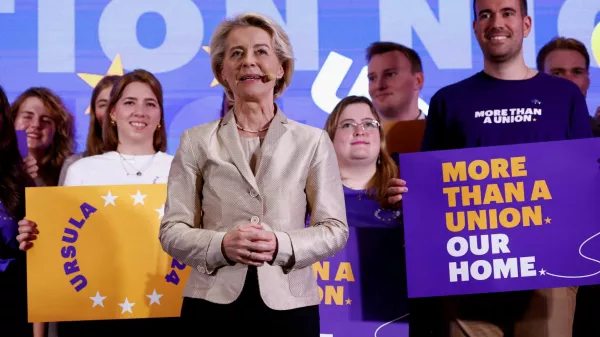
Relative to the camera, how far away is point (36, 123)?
3.99m

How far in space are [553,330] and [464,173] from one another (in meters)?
0.67

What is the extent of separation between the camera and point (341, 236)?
6.81ft

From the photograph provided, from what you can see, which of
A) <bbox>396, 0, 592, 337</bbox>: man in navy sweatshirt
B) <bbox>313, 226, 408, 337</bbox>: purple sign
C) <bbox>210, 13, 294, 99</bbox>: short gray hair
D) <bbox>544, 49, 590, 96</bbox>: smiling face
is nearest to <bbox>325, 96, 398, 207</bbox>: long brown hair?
<bbox>313, 226, 408, 337</bbox>: purple sign

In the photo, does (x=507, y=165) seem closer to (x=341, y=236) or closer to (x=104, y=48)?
(x=341, y=236)

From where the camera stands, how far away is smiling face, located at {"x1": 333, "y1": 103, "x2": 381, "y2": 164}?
353 cm

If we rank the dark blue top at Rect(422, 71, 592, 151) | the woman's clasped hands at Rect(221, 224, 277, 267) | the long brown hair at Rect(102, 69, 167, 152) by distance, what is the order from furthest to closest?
1. the long brown hair at Rect(102, 69, 167, 152)
2. the dark blue top at Rect(422, 71, 592, 151)
3. the woman's clasped hands at Rect(221, 224, 277, 267)

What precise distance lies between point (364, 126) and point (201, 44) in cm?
123

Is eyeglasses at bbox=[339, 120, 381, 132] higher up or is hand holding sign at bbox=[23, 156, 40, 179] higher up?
eyeglasses at bbox=[339, 120, 381, 132]

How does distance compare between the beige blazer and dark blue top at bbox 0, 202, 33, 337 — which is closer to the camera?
the beige blazer

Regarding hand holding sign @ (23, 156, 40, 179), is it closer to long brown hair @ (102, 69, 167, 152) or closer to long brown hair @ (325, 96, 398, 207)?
long brown hair @ (102, 69, 167, 152)

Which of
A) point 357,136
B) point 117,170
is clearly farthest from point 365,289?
point 117,170

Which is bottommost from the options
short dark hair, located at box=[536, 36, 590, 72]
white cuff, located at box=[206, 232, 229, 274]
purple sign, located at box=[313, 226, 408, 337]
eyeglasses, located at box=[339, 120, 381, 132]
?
purple sign, located at box=[313, 226, 408, 337]

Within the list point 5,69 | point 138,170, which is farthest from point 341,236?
point 5,69

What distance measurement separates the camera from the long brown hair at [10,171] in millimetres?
3182
